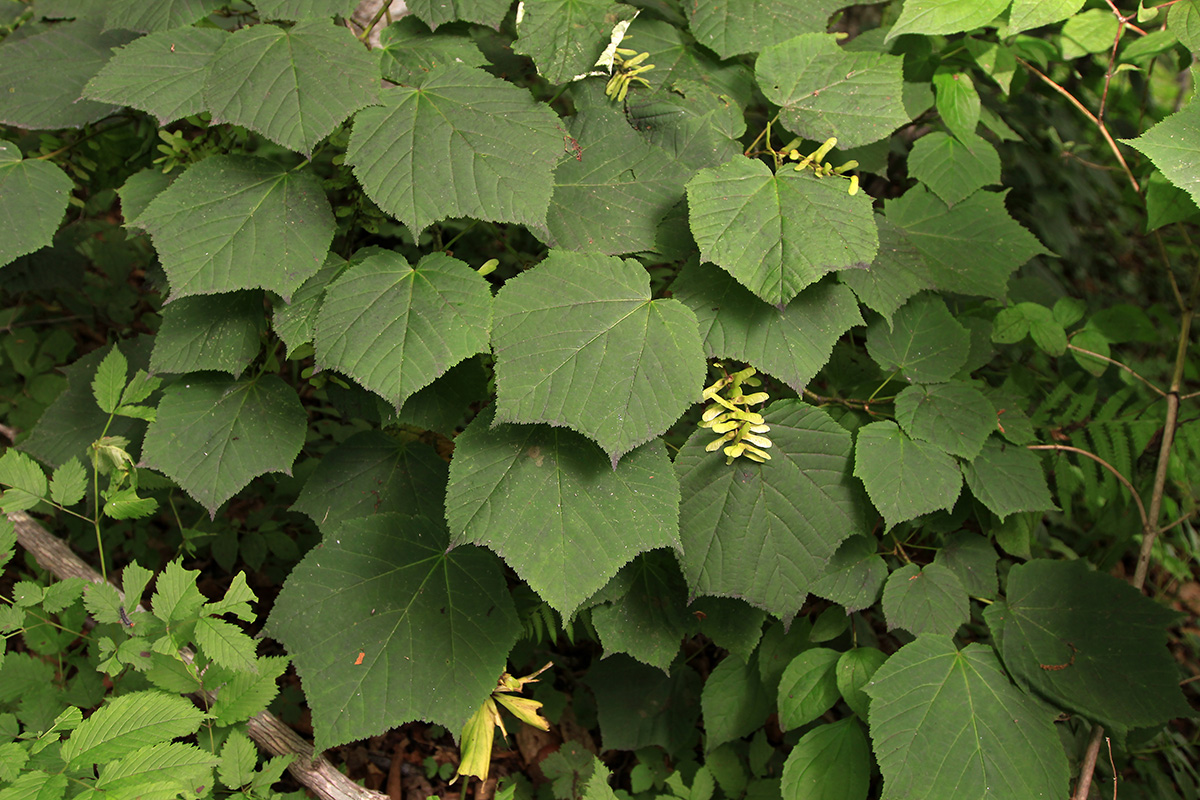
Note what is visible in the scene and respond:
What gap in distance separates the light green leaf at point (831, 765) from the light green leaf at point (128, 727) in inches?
53.2

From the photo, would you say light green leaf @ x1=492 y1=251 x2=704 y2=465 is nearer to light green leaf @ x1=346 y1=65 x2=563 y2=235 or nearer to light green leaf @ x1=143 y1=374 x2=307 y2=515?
light green leaf @ x1=346 y1=65 x2=563 y2=235

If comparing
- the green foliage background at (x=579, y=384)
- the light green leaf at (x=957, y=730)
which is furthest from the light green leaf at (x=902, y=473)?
the light green leaf at (x=957, y=730)

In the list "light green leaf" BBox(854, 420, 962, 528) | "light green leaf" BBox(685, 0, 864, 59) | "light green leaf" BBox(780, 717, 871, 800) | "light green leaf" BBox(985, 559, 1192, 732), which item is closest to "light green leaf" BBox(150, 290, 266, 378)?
"light green leaf" BBox(685, 0, 864, 59)

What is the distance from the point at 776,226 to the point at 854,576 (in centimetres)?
88

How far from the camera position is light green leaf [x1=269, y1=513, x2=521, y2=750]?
159 cm

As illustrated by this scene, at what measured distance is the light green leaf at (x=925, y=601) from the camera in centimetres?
176

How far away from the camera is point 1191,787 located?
232 centimetres

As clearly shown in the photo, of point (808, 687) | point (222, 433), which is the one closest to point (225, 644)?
point (222, 433)

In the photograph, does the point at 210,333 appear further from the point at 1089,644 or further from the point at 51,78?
the point at 1089,644

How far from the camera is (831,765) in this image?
1.81 meters

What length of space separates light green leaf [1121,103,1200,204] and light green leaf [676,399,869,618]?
0.76m

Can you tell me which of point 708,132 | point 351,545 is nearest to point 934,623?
point 708,132

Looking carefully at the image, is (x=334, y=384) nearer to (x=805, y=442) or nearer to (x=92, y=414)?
(x=92, y=414)

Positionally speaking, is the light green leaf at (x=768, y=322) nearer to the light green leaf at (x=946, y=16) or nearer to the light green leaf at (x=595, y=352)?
the light green leaf at (x=595, y=352)
